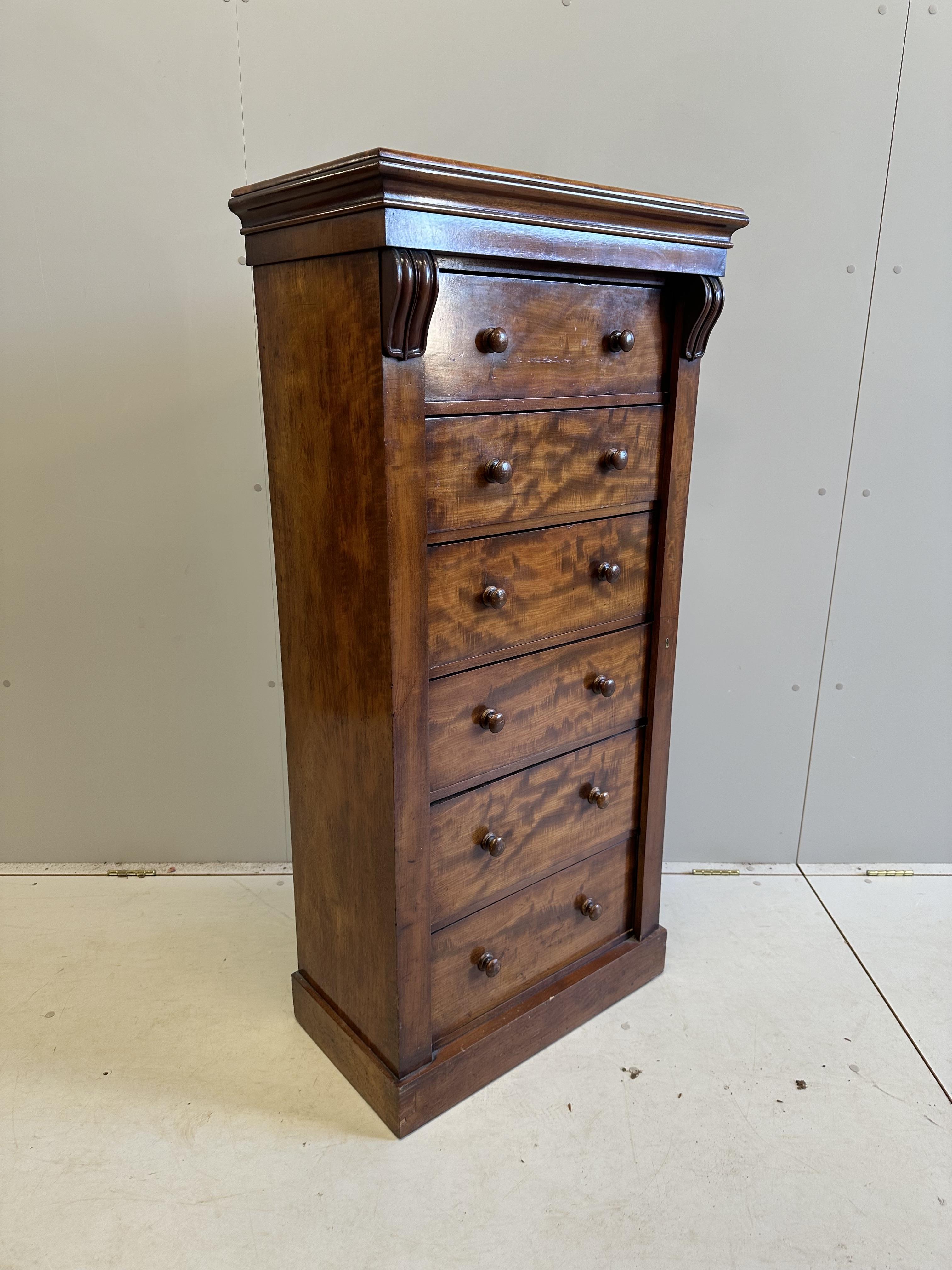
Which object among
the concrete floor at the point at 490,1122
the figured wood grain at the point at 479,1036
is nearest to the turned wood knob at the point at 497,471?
the figured wood grain at the point at 479,1036

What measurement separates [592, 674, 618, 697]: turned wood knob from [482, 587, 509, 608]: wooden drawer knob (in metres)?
0.31

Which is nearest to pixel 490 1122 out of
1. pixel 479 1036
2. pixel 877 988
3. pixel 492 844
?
pixel 479 1036

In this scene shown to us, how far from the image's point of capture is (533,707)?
162 cm

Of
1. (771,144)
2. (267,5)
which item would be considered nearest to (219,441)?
(267,5)

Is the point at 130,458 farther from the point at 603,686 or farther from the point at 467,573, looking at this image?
the point at 603,686

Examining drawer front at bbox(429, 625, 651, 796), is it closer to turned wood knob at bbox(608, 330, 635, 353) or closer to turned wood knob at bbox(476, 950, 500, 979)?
turned wood knob at bbox(476, 950, 500, 979)

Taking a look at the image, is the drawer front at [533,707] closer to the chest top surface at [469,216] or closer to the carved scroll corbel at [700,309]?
the carved scroll corbel at [700,309]

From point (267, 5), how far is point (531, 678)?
1455mm

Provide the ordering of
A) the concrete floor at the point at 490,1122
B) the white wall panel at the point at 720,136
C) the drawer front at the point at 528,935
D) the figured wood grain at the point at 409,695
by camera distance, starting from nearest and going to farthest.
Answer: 1. the figured wood grain at the point at 409,695
2. the concrete floor at the point at 490,1122
3. the drawer front at the point at 528,935
4. the white wall panel at the point at 720,136

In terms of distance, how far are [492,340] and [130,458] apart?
108 cm

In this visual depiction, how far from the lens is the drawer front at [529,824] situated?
157 centimetres

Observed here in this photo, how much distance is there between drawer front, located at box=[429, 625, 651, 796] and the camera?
1503 millimetres

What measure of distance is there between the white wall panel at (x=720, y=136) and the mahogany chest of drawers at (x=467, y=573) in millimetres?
480

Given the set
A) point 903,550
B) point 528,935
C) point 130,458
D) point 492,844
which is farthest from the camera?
point 903,550
